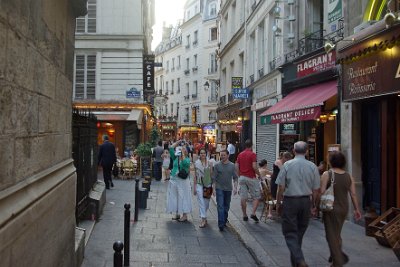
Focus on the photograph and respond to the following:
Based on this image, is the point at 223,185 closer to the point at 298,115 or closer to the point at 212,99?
the point at 298,115

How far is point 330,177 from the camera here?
6629 millimetres

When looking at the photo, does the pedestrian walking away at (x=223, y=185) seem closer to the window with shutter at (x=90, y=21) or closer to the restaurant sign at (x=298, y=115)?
the restaurant sign at (x=298, y=115)

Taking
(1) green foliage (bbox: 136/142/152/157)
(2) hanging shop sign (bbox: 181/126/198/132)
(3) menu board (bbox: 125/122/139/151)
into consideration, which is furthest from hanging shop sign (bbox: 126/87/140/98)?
(2) hanging shop sign (bbox: 181/126/198/132)

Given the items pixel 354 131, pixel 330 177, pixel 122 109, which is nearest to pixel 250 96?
pixel 122 109

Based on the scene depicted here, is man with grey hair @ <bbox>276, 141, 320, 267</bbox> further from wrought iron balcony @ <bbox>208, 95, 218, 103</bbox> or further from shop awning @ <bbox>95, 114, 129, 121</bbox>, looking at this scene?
wrought iron balcony @ <bbox>208, 95, 218, 103</bbox>

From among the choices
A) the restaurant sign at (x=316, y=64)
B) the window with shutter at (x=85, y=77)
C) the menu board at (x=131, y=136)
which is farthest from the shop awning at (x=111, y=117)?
the restaurant sign at (x=316, y=64)

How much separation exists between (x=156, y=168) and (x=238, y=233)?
1138cm

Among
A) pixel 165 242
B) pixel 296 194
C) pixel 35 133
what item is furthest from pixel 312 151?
pixel 35 133

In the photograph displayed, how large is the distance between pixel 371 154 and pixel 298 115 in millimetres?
3198

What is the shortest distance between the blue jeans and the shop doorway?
9.98 ft

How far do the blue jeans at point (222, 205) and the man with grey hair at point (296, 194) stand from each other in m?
3.13

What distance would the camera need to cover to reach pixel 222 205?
32.5 ft

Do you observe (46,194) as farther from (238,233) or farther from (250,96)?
(250,96)

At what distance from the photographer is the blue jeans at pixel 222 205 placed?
9.88m
